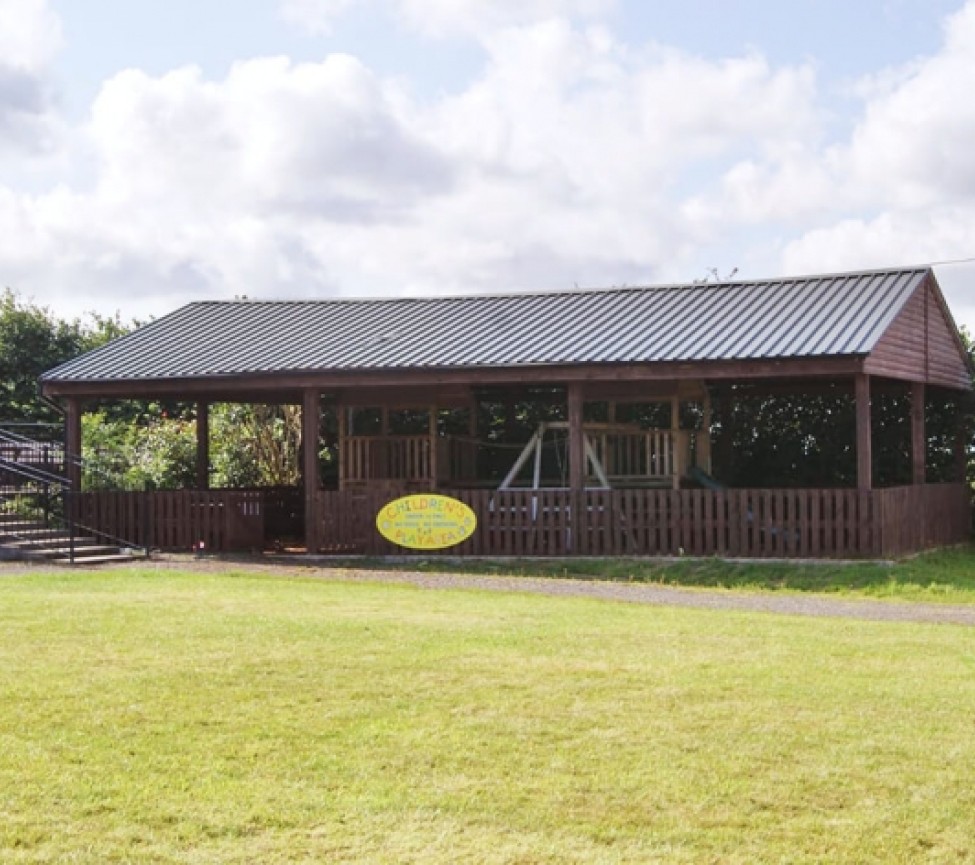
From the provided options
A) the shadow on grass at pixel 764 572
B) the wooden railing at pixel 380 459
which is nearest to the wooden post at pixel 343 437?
the wooden railing at pixel 380 459

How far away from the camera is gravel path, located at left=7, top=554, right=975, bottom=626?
15211mm

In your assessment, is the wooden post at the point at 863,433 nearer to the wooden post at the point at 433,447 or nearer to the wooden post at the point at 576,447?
the wooden post at the point at 576,447

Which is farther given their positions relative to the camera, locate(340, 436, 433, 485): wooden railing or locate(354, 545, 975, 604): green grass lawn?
locate(340, 436, 433, 485): wooden railing

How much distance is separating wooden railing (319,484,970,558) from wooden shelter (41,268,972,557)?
1.2 inches

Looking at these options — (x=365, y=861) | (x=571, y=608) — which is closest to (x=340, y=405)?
(x=571, y=608)

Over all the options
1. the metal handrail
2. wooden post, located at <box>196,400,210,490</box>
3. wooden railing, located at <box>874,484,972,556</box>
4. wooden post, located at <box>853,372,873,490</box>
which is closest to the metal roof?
wooden post, located at <box>853,372,873,490</box>

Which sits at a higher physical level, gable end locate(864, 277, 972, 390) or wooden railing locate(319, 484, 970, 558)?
gable end locate(864, 277, 972, 390)

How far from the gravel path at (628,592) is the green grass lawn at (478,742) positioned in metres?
2.09

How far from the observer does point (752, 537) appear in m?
20.5

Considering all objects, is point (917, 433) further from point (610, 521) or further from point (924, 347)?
point (610, 521)

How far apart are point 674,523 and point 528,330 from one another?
14.4ft

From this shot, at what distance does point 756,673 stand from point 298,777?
13.5 ft

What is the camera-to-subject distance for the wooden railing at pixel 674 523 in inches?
792

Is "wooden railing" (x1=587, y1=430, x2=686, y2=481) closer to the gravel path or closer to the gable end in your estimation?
the gable end
